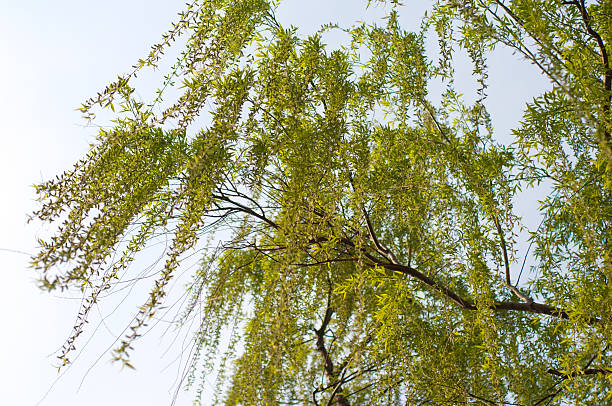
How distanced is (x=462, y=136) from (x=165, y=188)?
150cm

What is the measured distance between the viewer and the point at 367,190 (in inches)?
86.1

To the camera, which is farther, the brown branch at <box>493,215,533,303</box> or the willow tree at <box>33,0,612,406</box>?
the brown branch at <box>493,215,533,303</box>

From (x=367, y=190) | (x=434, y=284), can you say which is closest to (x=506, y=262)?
(x=434, y=284)

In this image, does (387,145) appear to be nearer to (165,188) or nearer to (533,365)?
(165,188)

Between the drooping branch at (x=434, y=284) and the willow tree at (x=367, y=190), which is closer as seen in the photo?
the willow tree at (x=367, y=190)

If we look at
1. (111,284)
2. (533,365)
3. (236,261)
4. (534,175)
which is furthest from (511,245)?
(111,284)

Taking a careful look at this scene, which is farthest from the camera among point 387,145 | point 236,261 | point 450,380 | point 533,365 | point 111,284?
point 236,261

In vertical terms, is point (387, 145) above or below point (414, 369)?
above

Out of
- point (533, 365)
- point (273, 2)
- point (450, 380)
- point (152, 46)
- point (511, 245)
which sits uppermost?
point (273, 2)

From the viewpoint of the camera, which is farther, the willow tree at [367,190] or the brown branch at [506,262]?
the brown branch at [506,262]

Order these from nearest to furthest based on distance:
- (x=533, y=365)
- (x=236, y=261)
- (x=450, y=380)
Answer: (x=450, y=380), (x=533, y=365), (x=236, y=261)

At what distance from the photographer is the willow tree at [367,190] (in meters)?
1.52

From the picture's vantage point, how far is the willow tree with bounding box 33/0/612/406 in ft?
4.99

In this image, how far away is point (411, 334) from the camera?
2480 millimetres
